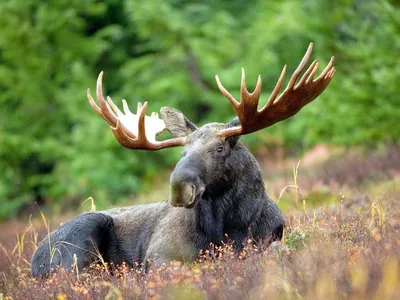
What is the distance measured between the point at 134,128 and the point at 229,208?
1.33 m

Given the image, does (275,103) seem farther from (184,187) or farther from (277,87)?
(184,187)

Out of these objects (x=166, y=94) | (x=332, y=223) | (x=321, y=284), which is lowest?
(x=166, y=94)

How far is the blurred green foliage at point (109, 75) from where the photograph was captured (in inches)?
798

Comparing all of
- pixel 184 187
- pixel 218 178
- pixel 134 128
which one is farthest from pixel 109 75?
pixel 184 187

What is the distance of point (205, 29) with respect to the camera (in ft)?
75.5

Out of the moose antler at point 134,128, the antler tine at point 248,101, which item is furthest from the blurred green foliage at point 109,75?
the antler tine at point 248,101

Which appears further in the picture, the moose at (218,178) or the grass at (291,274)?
the moose at (218,178)

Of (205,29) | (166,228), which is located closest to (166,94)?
(205,29)

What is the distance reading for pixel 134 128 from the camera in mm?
7129

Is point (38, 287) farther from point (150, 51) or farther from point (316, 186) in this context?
point (150, 51)

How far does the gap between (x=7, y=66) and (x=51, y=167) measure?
3.23 metres

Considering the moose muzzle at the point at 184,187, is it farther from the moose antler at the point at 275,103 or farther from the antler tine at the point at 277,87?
the antler tine at the point at 277,87

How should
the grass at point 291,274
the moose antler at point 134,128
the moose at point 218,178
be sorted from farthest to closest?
the moose antler at point 134,128
the moose at point 218,178
the grass at point 291,274

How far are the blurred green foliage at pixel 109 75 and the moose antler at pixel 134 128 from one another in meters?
11.3
